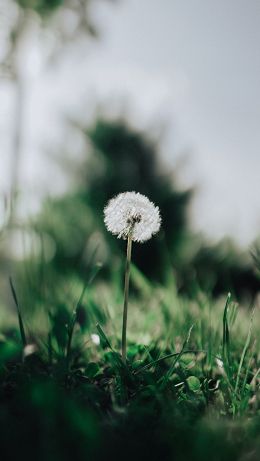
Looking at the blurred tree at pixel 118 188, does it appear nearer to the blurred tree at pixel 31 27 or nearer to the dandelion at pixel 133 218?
the blurred tree at pixel 31 27

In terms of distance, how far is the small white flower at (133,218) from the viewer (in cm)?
89

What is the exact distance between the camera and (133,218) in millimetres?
887

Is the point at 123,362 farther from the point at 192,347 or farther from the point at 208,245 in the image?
the point at 208,245

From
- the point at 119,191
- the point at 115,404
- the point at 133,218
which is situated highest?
the point at 119,191

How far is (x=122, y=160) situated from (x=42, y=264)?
9.74m

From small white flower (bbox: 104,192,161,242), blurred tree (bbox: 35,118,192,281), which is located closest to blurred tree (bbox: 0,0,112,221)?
blurred tree (bbox: 35,118,192,281)

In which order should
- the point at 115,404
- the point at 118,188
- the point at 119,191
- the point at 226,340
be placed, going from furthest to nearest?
the point at 119,191
the point at 118,188
the point at 226,340
the point at 115,404

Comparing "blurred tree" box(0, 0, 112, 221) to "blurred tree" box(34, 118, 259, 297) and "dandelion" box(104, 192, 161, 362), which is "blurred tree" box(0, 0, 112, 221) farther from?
"dandelion" box(104, 192, 161, 362)

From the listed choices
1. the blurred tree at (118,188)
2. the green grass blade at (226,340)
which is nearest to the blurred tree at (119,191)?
the blurred tree at (118,188)

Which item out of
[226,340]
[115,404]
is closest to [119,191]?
[226,340]

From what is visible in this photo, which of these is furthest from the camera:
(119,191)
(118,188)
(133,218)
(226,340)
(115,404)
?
(119,191)

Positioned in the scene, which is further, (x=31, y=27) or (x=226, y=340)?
(x=31, y=27)

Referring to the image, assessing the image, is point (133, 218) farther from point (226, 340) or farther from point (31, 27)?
point (31, 27)

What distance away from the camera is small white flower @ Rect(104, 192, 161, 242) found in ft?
2.93
